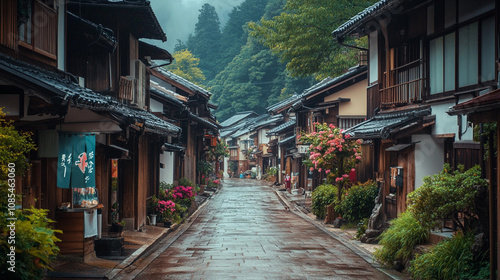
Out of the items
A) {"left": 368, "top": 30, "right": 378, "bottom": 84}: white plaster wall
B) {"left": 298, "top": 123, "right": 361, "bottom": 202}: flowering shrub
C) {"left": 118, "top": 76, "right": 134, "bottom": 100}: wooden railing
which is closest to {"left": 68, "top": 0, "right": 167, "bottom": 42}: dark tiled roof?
{"left": 118, "top": 76, "right": 134, "bottom": 100}: wooden railing

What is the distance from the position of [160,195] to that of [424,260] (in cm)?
1560

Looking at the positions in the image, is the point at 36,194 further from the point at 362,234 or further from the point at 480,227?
the point at 362,234

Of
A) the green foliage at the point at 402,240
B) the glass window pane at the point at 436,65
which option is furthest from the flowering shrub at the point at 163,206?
the glass window pane at the point at 436,65

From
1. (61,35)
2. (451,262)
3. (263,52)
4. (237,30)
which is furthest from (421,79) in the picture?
(237,30)

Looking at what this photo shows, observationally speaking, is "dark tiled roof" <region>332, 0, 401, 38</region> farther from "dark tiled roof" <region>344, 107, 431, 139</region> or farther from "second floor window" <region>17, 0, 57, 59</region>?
"second floor window" <region>17, 0, 57, 59</region>

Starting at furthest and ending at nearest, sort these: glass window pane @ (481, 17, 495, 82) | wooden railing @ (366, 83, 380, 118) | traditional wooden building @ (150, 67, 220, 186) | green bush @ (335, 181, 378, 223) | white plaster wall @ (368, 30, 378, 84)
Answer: traditional wooden building @ (150, 67, 220, 186) → green bush @ (335, 181, 378, 223) → white plaster wall @ (368, 30, 378, 84) → wooden railing @ (366, 83, 380, 118) → glass window pane @ (481, 17, 495, 82)

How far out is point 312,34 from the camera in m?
32.9

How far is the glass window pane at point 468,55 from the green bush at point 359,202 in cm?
822

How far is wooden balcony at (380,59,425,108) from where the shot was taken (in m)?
17.2

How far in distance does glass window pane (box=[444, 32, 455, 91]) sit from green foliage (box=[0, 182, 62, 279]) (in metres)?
11.0

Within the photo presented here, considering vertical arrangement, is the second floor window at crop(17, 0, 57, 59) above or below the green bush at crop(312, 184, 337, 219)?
above

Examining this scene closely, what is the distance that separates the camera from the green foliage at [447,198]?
35.9 feet

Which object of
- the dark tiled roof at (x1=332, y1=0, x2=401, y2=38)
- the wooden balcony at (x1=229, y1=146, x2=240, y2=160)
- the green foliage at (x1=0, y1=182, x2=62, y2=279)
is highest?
the dark tiled roof at (x1=332, y1=0, x2=401, y2=38)

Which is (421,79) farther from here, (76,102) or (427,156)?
(76,102)
